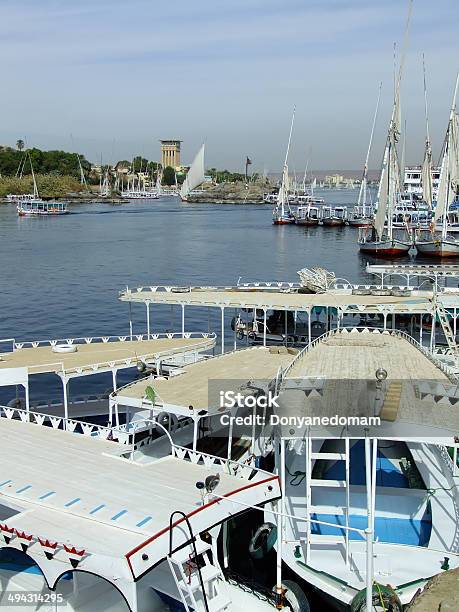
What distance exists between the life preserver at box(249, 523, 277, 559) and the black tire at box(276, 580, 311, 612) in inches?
87.1

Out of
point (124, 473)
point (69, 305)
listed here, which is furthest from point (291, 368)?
point (69, 305)

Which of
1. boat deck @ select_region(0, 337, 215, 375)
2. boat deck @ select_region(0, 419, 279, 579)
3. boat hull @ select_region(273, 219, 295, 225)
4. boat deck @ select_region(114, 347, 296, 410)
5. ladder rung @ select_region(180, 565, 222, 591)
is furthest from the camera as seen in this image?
boat hull @ select_region(273, 219, 295, 225)

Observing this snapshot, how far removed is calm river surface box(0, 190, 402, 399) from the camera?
62125mm

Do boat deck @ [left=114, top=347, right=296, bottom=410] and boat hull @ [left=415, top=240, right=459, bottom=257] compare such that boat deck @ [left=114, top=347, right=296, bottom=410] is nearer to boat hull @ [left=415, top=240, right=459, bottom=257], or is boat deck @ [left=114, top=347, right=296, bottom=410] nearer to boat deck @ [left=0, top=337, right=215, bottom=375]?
boat deck @ [left=0, top=337, right=215, bottom=375]

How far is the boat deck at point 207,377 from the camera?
77.1 ft

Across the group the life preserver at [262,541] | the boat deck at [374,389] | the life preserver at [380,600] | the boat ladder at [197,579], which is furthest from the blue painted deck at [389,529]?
the boat ladder at [197,579]

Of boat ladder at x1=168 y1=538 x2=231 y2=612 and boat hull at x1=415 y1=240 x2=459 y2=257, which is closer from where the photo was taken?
boat ladder at x1=168 y1=538 x2=231 y2=612

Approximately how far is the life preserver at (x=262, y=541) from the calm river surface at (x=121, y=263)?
2506cm

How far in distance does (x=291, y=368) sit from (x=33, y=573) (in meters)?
11.0

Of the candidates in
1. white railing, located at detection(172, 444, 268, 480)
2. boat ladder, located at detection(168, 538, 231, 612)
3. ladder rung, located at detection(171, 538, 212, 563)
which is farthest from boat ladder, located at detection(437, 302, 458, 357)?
ladder rung, located at detection(171, 538, 212, 563)

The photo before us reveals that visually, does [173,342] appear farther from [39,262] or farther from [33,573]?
[39,262]

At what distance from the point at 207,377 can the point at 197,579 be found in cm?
1150

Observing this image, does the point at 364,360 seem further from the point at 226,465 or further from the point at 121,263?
the point at 121,263

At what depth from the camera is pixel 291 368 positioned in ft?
80.9
